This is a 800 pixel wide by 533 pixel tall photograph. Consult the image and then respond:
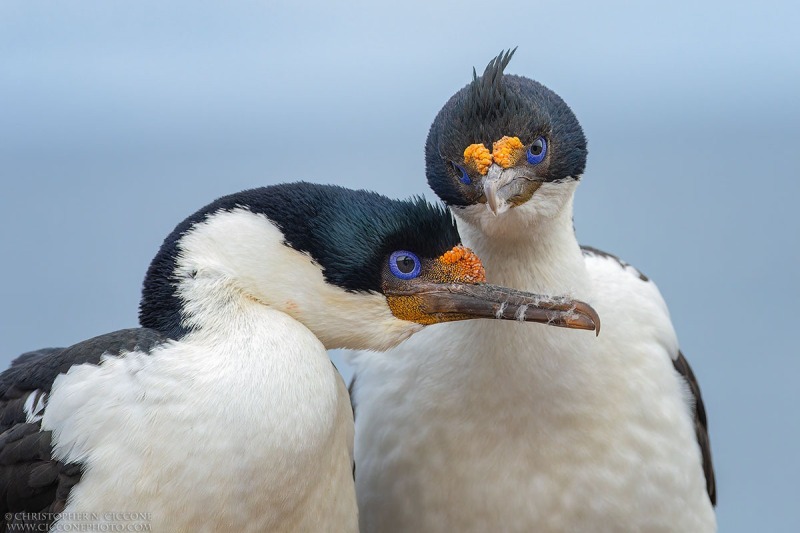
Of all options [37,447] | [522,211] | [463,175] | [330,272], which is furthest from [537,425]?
[37,447]

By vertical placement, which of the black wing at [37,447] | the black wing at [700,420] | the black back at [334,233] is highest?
the black back at [334,233]

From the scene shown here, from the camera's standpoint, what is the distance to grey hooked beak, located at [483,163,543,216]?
2242 millimetres

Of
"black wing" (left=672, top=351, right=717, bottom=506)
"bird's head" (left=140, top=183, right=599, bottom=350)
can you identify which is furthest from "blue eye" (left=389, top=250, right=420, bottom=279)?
"black wing" (left=672, top=351, right=717, bottom=506)

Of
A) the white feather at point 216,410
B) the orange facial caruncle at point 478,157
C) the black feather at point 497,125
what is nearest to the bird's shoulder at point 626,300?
the black feather at point 497,125

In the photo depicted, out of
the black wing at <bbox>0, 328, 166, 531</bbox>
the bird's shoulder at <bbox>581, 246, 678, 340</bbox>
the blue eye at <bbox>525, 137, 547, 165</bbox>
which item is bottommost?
the bird's shoulder at <bbox>581, 246, 678, 340</bbox>

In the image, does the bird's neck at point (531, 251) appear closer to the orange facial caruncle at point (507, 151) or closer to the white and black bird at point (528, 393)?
the white and black bird at point (528, 393)

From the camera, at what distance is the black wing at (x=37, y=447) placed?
6.60 feet

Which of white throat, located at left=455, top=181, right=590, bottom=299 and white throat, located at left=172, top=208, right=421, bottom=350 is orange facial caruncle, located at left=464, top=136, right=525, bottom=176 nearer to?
white throat, located at left=455, top=181, right=590, bottom=299

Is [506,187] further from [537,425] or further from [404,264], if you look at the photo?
[537,425]

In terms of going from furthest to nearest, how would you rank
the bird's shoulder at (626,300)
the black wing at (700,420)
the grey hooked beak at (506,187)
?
the black wing at (700,420)
the bird's shoulder at (626,300)
the grey hooked beak at (506,187)

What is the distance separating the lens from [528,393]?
2596 millimetres

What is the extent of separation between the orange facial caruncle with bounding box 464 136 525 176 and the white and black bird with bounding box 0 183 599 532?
0.17 metres

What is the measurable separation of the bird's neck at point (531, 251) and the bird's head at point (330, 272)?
11.3 inches

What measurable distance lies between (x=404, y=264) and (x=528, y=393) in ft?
2.03
